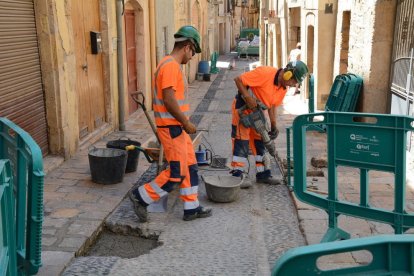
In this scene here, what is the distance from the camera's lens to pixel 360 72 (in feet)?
30.2

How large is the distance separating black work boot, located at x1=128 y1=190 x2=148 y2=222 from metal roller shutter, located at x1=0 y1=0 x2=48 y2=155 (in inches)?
80.0

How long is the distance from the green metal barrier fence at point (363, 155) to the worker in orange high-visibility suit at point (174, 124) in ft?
3.80

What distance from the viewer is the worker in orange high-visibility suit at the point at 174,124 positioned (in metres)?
4.66

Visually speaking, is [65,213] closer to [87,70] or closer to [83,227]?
[83,227]

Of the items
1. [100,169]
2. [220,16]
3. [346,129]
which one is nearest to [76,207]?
[100,169]

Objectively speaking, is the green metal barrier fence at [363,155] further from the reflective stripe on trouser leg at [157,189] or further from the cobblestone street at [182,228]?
the reflective stripe on trouser leg at [157,189]

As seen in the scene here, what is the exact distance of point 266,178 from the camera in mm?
6383

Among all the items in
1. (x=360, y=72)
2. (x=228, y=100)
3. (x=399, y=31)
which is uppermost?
(x=399, y=31)

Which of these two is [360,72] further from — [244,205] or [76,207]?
[76,207]

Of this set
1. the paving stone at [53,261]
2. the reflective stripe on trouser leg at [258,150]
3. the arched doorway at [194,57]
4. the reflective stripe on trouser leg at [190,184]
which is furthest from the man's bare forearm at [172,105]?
the arched doorway at [194,57]

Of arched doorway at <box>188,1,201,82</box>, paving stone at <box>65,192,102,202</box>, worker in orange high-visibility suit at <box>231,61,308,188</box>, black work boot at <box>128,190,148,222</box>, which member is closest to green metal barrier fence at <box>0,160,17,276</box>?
black work boot at <box>128,190,148,222</box>

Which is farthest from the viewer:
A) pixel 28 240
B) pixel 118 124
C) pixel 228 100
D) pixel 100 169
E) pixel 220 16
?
pixel 220 16

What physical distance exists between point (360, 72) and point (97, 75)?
186 inches

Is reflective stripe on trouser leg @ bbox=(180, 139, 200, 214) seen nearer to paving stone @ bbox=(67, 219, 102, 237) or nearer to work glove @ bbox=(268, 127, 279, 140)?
paving stone @ bbox=(67, 219, 102, 237)
